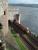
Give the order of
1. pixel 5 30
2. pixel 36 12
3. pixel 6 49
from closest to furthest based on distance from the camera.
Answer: pixel 6 49, pixel 5 30, pixel 36 12

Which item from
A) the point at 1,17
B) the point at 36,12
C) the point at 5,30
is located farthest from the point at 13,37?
the point at 36,12

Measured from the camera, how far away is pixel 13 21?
2.25m

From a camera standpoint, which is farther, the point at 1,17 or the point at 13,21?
the point at 13,21

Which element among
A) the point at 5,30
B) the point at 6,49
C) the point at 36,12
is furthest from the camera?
the point at 36,12

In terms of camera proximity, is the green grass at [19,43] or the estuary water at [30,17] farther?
the estuary water at [30,17]

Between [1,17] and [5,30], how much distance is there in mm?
177

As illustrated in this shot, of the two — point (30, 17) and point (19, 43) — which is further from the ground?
point (30, 17)

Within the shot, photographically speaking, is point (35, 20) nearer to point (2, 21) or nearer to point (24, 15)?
point (24, 15)

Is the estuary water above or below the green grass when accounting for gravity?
above

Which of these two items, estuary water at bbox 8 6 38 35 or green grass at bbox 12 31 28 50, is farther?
estuary water at bbox 8 6 38 35

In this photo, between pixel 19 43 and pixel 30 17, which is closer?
pixel 19 43

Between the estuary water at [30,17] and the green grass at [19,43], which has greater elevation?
the estuary water at [30,17]

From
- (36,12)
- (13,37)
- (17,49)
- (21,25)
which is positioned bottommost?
(17,49)

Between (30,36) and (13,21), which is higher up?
(13,21)
